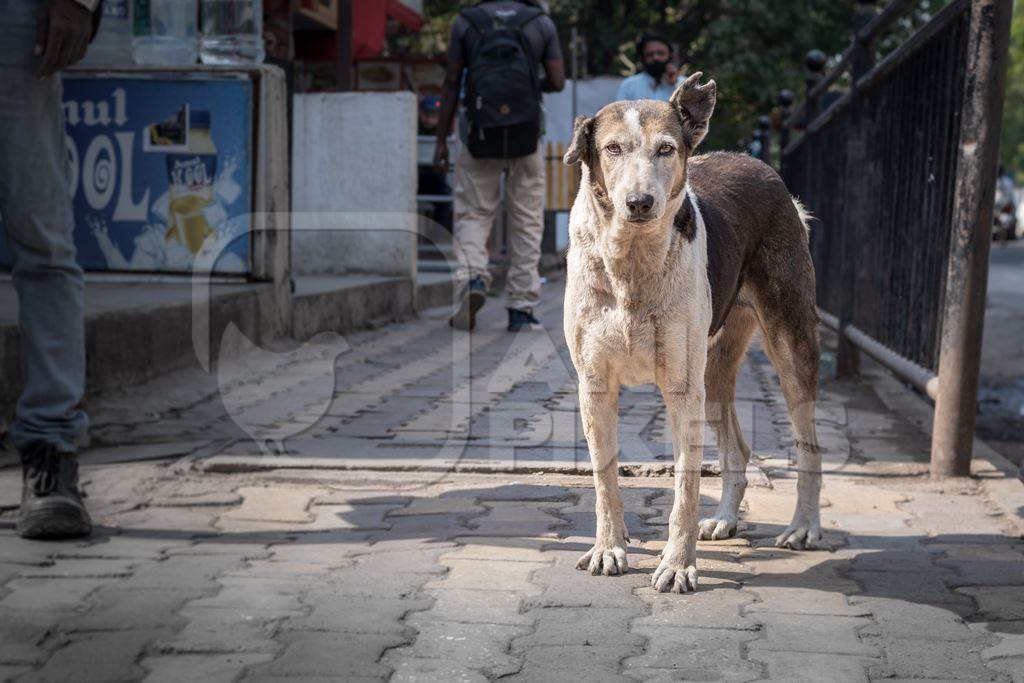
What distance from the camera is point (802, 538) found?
3688mm

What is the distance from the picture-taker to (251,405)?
18.7 feet

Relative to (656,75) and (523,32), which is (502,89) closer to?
(523,32)

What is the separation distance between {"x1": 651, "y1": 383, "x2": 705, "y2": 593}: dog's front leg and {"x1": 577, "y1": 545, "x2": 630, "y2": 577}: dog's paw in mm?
101

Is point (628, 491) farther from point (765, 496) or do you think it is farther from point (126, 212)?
point (126, 212)

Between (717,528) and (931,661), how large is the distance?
112 cm

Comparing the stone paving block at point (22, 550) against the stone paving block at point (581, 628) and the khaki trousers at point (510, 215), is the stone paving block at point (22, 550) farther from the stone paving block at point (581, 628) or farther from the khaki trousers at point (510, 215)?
the khaki trousers at point (510, 215)

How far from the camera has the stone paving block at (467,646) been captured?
106 inches

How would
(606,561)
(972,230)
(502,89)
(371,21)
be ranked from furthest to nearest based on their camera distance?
(371,21) → (502,89) → (972,230) → (606,561)

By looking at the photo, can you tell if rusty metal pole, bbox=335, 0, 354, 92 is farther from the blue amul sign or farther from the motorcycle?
the motorcycle

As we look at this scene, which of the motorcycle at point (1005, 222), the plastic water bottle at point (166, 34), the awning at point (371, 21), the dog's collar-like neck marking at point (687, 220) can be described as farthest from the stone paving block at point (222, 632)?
the motorcycle at point (1005, 222)

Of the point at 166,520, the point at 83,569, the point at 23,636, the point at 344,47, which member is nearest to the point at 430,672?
the point at 23,636

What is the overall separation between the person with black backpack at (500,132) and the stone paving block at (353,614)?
5244 millimetres

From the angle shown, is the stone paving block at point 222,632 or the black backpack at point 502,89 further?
the black backpack at point 502,89

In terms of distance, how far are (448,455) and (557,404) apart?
120 centimetres
